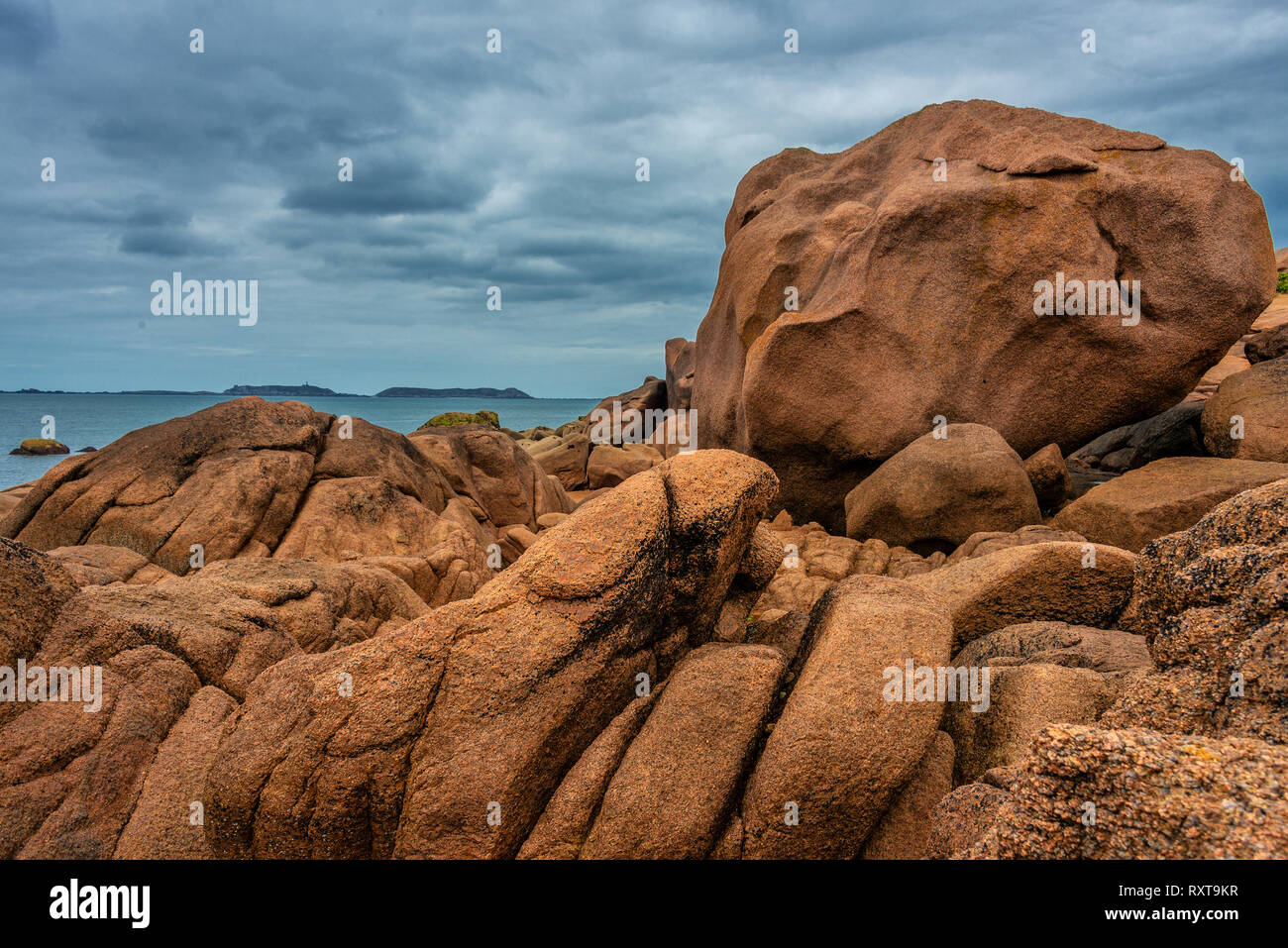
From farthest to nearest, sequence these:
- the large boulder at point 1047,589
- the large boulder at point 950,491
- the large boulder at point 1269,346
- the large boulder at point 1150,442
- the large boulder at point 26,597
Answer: the large boulder at point 1269,346 < the large boulder at point 1150,442 < the large boulder at point 950,491 < the large boulder at point 1047,589 < the large boulder at point 26,597

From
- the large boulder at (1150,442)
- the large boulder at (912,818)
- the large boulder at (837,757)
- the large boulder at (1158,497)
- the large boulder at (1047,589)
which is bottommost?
the large boulder at (912,818)

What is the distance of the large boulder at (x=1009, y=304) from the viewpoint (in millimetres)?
13703

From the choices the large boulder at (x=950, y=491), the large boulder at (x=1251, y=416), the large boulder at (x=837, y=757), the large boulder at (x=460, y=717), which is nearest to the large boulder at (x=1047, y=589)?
the large boulder at (x=837, y=757)

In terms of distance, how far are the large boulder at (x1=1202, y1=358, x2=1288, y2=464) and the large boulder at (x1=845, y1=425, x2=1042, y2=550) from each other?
3369 mm

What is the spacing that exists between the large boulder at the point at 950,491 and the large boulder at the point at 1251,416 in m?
3.37

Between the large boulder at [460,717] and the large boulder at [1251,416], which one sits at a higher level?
the large boulder at [1251,416]

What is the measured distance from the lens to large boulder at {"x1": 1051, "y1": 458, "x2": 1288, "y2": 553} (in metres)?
10.4

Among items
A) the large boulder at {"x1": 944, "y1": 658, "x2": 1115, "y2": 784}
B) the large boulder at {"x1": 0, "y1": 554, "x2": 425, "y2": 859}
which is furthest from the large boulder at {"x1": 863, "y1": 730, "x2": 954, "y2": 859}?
the large boulder at {"x1": 0, "y1": 554, "x2": 425, "y2": 859}

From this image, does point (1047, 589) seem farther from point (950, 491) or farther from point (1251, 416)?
point (1251, 416)

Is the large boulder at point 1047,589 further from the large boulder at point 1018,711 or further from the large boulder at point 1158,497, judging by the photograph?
the large boulder at point 1158,497

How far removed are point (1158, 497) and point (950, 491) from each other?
2.76 m

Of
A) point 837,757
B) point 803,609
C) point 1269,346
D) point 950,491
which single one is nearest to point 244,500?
point 803,609

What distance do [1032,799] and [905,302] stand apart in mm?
12470
